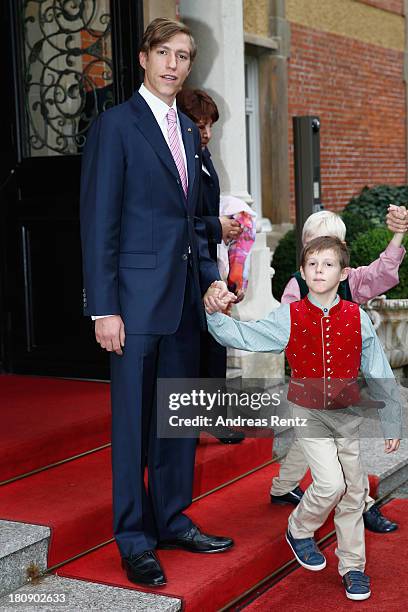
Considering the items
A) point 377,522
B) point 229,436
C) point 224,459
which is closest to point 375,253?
point 229,436

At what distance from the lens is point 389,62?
43.6ft

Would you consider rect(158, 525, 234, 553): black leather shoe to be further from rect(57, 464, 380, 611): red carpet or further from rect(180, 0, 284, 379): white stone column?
rect(180, 0, 284, 379): white stone column

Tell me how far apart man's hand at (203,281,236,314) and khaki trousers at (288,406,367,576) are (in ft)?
1.65

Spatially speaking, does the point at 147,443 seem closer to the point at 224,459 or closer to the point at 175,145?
the point at 175,145

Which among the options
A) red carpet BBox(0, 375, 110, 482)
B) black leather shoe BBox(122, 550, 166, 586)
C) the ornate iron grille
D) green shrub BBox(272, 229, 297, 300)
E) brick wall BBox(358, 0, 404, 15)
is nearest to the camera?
black leather shoe BBox(122, 550, 166, 586)

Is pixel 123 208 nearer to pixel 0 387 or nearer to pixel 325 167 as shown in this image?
pixel 0 387

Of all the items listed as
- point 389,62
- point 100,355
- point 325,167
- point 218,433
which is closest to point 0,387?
point 100,355

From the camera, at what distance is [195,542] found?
380cm

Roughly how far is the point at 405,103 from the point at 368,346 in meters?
10.8

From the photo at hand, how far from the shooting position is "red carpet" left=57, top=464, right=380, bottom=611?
3.57 meters

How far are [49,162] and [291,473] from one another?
244 centimetres

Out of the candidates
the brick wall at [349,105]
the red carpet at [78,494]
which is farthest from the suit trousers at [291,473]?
the brick wall at [349,105]

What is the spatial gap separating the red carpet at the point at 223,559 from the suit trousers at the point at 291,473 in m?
0.10

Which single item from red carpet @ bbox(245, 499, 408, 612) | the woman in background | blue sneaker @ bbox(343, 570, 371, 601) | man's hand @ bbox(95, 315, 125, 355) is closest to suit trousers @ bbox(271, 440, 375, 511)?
red carpet @ bbox(245, 499, 408, 612)
